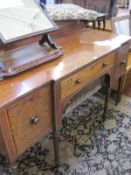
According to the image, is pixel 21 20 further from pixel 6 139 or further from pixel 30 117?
pixel 6 139

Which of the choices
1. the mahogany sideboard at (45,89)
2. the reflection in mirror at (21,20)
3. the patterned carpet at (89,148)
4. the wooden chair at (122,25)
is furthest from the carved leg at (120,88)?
the reflection in mirror at (21,20)

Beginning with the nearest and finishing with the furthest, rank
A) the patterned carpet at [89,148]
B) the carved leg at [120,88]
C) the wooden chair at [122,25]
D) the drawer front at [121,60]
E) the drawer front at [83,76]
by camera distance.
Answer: the drawer front at [83,76] → the patterned carpet at [89,148] → the drawer front at [121,60] → the carved leg at [120,88] → the wooden chair at [122,25]

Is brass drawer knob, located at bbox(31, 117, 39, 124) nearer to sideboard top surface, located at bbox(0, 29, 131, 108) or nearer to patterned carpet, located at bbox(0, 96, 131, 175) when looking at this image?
sideboard top surface, located at bbox(0, 29, 131, 108)

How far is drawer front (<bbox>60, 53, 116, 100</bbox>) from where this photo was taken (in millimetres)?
1139

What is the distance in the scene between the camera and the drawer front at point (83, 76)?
44.8 inches

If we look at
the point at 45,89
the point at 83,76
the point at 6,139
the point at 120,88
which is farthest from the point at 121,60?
the point at 6,139

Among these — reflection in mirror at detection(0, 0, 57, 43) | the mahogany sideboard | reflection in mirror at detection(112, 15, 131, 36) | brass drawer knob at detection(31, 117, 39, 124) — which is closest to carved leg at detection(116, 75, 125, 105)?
the mahogany sideboard

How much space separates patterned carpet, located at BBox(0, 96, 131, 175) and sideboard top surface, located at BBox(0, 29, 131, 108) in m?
0.75

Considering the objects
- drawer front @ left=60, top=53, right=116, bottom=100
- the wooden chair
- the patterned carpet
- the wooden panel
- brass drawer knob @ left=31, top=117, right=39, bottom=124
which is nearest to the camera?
the wooden panel

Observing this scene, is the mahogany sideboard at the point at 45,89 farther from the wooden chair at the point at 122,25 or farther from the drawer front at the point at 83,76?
the wooden chair at the point at 122,25

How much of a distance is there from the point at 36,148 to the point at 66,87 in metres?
0.70

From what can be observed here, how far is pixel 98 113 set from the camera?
1.95 metres

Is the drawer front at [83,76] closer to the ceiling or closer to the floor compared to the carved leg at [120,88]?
closer to the ceiling

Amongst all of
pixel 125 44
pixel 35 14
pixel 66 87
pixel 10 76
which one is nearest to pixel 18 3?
pixel 35 14
